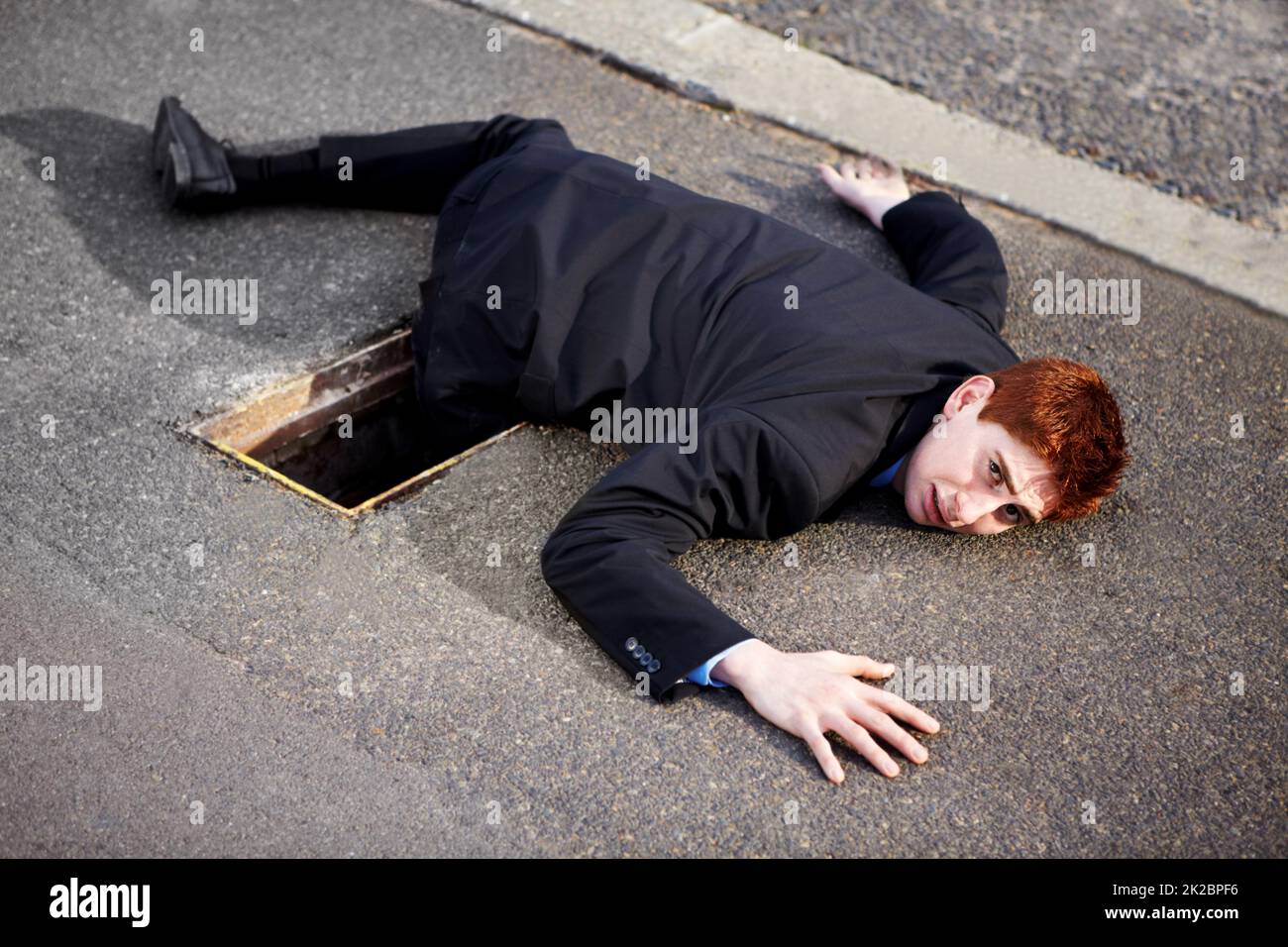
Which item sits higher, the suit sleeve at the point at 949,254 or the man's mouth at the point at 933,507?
the suit sleeve at the point at 949,254

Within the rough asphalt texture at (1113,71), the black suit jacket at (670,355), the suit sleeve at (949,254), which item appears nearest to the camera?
the black suit jacket at (670,355)

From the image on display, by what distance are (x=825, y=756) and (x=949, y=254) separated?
1.73 m

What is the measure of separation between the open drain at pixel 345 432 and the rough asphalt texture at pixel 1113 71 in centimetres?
256

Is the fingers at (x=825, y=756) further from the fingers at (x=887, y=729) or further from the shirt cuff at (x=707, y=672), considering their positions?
the shirt cuff at (x=707, y=672)

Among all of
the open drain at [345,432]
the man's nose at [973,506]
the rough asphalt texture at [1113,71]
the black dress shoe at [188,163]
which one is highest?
the rough asphalt texture at [1113,71]

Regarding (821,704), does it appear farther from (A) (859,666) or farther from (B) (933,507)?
(B) (933,507)

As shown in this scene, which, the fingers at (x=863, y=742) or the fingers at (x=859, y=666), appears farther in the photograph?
the fingers at (x=859, y=666)

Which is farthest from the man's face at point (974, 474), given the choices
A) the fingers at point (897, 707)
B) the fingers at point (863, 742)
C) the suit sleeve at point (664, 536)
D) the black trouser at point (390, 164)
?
the black trouser at point (390, 164)

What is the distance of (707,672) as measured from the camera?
245 centimetres

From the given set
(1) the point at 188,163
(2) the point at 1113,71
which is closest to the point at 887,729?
(1) the point at 188,163

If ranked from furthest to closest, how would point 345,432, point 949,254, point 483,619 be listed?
1. point 949,254
2. point 345,432
3. point 483,619

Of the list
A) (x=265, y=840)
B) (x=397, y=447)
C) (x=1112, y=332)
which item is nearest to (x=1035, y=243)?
(x=1112, y=332)

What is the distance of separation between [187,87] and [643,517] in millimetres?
2782

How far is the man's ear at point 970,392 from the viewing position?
278cm
